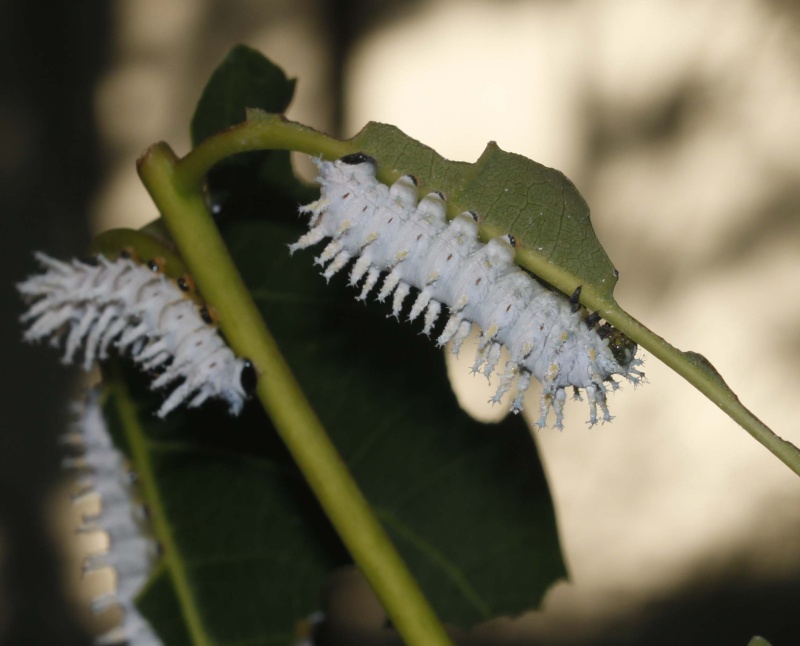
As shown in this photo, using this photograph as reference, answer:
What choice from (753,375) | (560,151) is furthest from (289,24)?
(753,375)

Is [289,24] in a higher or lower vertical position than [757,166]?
higher

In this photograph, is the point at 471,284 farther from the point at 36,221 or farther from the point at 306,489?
the point at 36,221

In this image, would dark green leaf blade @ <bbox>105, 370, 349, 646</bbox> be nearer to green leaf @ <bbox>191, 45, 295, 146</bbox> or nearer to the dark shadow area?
green leaf @ <bbox>191, 45, 295, 146</bbox>

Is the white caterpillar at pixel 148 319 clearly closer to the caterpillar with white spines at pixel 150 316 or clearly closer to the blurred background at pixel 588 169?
the caterpillar with white spines at pixel 150 316

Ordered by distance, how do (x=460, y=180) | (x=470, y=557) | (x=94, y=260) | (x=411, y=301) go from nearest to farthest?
(x=460, y=180) < (x=94, y=260) < (x=470, y=557) < (x=411, y=301)

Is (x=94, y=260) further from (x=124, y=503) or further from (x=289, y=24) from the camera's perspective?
(x=289, y=24)
